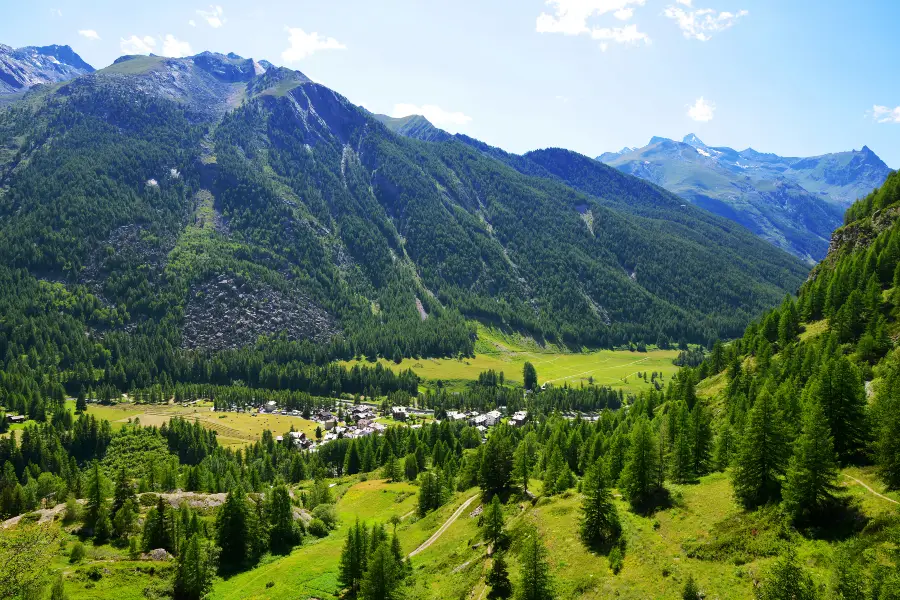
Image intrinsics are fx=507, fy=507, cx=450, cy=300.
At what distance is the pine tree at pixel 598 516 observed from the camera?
56.8m

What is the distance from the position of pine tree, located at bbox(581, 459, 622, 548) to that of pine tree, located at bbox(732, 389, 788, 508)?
13828 mm

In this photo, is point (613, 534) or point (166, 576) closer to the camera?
point (613, 534)

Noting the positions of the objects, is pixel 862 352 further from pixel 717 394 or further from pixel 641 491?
pixel 641 491

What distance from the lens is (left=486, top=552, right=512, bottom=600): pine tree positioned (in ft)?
173

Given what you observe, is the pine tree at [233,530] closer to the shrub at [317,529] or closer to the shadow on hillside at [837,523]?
the shrub at [317,529]

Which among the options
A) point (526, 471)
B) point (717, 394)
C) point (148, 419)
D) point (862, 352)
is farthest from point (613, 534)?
point (148, 419)

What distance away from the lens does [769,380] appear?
92.8 metres

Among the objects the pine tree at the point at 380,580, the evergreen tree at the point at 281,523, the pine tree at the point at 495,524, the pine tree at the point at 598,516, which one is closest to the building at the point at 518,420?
the evergreen tree at the point at 281,523

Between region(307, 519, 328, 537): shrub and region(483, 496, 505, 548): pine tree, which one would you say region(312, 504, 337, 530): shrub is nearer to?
region(307, 519, 328, 537): shrub

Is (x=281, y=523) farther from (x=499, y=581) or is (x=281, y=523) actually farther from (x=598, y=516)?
(x=598, y=516)

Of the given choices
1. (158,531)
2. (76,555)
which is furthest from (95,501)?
(158,531)

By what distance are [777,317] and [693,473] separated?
77903mm

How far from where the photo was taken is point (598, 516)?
5781cm

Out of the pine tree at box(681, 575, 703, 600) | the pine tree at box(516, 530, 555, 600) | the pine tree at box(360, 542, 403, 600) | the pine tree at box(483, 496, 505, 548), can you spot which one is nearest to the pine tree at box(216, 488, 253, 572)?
the pine tree at box(360, 542, 403, 600)
